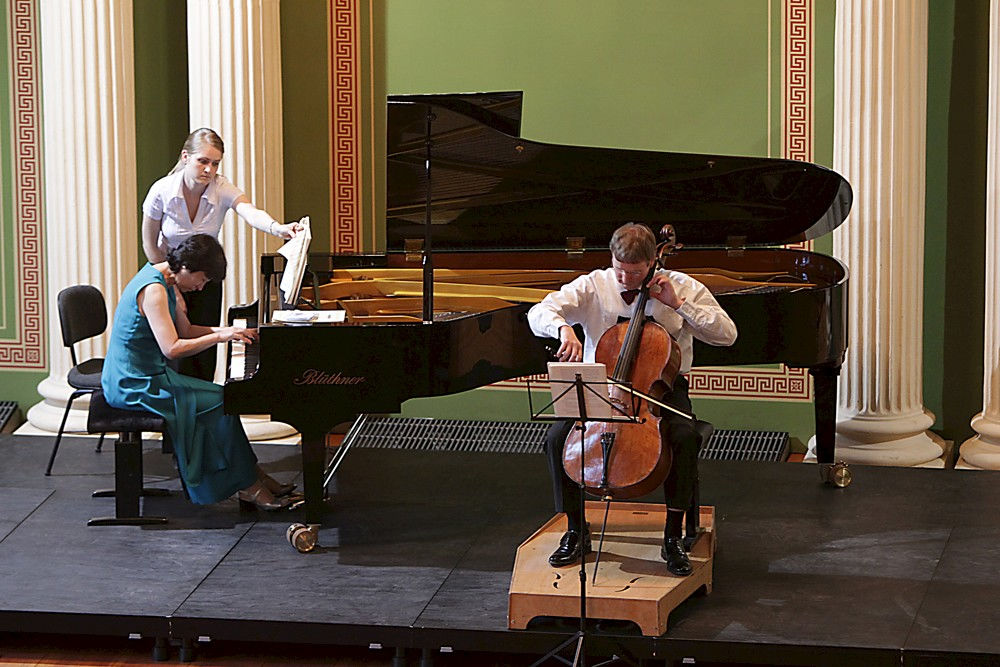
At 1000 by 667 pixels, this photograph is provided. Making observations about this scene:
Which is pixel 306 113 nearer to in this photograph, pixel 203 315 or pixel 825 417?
pixel 203 315

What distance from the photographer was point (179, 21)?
677 cm

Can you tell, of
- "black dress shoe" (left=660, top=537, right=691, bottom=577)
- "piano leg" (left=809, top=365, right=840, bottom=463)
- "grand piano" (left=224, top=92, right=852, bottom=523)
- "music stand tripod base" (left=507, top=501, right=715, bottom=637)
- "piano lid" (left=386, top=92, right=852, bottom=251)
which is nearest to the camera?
"music stand tripod base" (left=507, top=501, right=715, bottom=637)

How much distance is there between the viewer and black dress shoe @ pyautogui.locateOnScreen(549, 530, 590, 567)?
4340mm

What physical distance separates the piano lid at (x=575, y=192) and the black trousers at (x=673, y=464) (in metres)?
1.17

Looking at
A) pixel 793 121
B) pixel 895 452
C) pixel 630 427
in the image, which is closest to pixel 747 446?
pixel 895 452

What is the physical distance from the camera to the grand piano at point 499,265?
469 cm

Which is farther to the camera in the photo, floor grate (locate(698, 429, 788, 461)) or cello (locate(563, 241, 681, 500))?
floor grate (locate(698, 429, 788, 461))

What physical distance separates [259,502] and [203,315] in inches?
30.7

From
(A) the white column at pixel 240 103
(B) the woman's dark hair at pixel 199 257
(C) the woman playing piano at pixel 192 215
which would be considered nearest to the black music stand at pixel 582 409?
(B) the woman's dark hair at pixel 199 257

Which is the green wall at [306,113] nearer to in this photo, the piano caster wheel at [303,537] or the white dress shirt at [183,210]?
the white dress shirt at [183,210]

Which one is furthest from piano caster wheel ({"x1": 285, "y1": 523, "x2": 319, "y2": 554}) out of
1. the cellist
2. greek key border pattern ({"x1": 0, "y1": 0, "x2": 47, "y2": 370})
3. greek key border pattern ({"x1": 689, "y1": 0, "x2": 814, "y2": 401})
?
greek key border pattern ({"x1": 0, "y1": 0, "x2": 47, "y2": 370})

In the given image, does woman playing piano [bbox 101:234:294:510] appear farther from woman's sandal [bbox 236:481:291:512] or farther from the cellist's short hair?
the cellist's short hair

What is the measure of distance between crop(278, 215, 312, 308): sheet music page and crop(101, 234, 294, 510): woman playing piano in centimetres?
20

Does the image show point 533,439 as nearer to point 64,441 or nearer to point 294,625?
point 64,441
